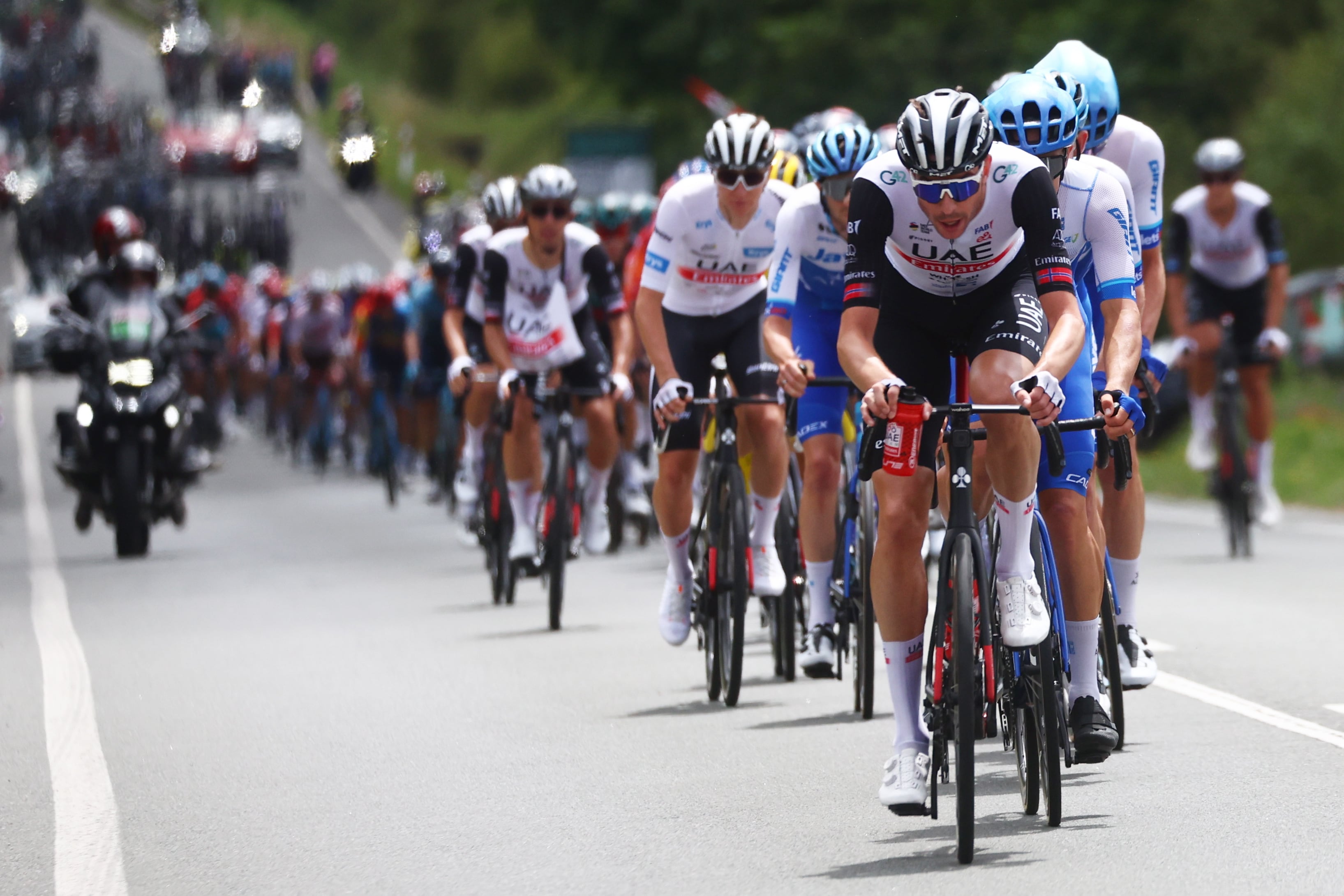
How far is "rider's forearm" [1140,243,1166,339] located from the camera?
8852mm

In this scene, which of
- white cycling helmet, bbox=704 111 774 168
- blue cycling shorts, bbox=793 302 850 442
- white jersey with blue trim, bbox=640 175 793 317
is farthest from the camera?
white jersey with blue trim, bbox=640 175 793 317

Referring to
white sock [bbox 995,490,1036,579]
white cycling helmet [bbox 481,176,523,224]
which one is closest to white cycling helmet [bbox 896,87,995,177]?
white sock [bbox 995,490,1036,579]

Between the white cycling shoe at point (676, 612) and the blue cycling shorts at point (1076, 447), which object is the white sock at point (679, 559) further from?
the blue cycling shorts at point (1076, 447)

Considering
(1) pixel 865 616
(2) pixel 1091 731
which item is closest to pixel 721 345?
(1) pixel 865 616

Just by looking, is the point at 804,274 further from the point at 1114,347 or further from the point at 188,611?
the point at 188,611

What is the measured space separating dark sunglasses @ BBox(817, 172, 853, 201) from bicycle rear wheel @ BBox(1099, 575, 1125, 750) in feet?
7.51

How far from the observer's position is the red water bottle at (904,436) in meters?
6.36

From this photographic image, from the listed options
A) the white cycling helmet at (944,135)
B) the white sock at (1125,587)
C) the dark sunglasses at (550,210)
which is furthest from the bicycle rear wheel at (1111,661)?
the dark sunglasses at (550,210)

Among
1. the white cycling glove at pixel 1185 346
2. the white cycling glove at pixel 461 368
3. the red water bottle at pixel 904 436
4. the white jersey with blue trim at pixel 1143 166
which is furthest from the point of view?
the white cycling glove at pixel 1185 346

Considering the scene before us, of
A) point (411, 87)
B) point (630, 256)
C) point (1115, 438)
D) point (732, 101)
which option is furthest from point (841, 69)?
point (411, 87)

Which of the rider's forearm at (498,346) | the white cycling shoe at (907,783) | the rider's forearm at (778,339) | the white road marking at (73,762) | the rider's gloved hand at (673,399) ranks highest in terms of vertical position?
the rider's forearm at (778,339)

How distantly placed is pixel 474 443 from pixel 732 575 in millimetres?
5939

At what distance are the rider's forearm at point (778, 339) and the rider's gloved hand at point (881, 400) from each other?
2473 mm

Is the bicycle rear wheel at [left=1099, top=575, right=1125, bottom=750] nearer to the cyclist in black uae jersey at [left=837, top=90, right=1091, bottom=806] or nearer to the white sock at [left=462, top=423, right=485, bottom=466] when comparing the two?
the cyclist in black uae jersey at [left=837, top=90, right=1091, bottom=806]
